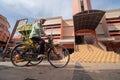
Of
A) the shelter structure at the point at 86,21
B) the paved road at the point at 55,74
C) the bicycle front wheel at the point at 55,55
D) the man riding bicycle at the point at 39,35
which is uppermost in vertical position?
the shelter structure at the point at 86,21

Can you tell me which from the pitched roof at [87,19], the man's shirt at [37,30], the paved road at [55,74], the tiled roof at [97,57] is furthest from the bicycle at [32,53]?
the pitched roof at [87,19]

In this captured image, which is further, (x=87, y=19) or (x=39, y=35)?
(x=87, y=19)

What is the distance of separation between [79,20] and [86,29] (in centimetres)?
576

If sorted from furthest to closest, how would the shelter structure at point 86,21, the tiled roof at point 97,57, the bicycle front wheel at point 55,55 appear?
the shelter structure at point 86,21 → the tiled roof at point 97,57 → the bicycle front wheel at point 55,55

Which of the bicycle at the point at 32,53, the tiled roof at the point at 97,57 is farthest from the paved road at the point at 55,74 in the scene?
the tiled roof at the point at 97,57

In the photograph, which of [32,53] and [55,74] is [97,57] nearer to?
[32,53]

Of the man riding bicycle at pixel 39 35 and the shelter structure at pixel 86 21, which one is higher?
the shelter structure at pixel 86 21

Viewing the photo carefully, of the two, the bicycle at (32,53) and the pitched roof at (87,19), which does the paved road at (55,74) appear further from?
the pitched roof at (87,19)

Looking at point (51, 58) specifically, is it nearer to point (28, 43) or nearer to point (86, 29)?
point (28, 43)

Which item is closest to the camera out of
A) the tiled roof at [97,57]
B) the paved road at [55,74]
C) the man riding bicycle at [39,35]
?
the paved road at [55,74]

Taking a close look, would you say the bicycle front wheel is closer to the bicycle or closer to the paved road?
the bicycle

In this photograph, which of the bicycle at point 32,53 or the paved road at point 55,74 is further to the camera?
the bicycle at point 32,53

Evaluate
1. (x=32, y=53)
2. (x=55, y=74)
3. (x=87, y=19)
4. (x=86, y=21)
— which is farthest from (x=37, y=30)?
(x=86, y=21)

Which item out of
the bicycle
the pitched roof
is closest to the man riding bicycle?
the bicycle
